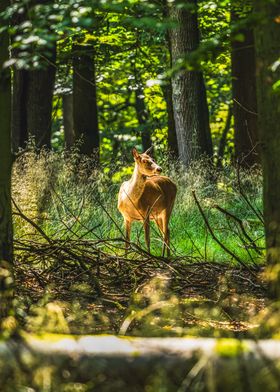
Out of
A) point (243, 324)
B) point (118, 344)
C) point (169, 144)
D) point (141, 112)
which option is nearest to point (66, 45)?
point (169, 144)

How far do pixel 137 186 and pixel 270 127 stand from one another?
6.17 metres

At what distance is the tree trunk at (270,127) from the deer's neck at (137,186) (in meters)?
6.02

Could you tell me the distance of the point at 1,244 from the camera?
4.00 metres

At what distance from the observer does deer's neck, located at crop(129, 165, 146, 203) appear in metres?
9.73

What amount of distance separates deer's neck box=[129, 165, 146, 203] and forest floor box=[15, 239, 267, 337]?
11.6 ft

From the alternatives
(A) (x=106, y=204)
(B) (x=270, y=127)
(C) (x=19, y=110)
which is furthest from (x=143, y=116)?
(B) (x=270, y=127)

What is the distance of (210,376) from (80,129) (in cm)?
1365

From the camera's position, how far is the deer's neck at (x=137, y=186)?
973cm

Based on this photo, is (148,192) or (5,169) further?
(148,192)

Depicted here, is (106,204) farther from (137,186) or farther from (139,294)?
(139,294)

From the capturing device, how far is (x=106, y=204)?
10.7 meters

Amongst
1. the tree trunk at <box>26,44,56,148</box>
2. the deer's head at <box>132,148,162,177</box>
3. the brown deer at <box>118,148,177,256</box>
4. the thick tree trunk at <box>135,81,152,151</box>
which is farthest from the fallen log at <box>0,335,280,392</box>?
the thick tree trunk at <box>135,81,152,151</box>

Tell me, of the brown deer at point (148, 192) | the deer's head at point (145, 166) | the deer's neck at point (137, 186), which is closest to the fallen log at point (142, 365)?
the brown deer at point (148, 192)

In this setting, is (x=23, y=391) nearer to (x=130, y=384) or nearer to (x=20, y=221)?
(x=130, y=384)
